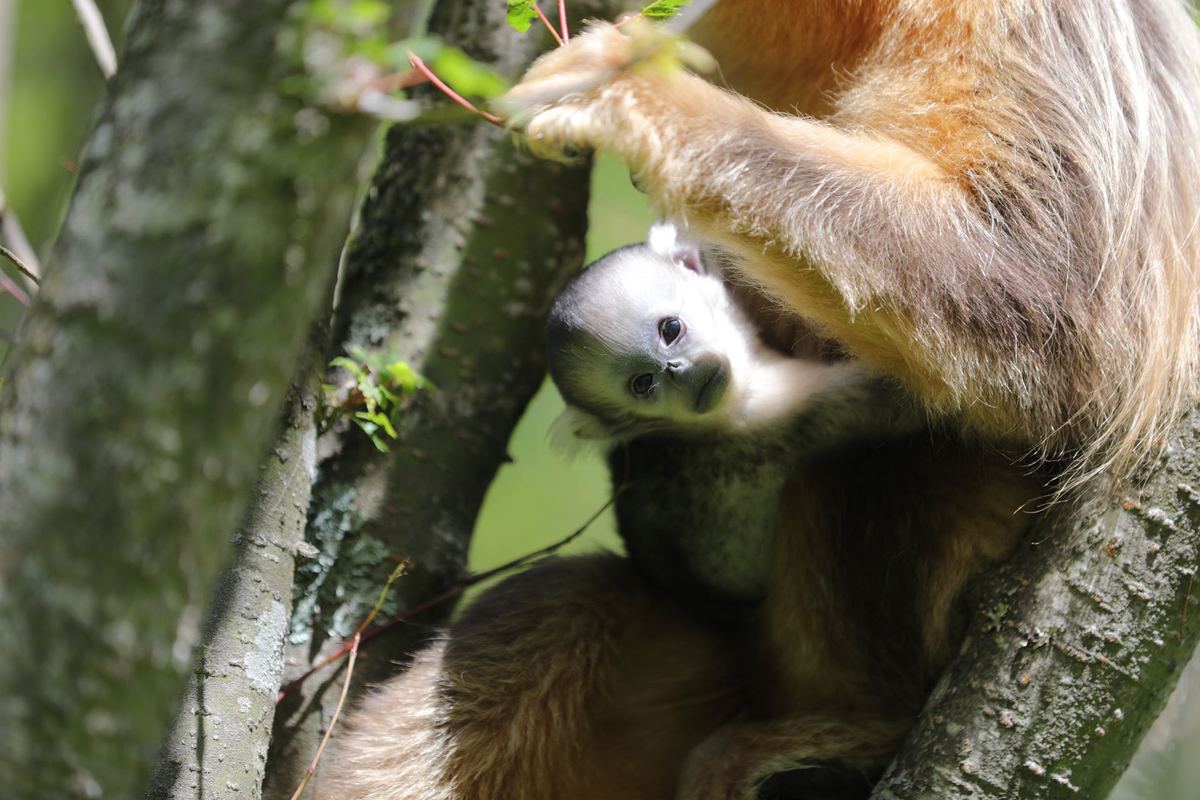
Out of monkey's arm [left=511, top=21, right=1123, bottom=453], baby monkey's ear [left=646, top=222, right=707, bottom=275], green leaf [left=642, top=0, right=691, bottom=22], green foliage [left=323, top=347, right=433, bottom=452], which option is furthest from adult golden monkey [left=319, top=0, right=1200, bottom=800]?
green foliage [left=323, top=347, right=433, bottom=452]

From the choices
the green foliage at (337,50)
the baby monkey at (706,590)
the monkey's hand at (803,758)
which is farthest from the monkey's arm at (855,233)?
the green foliage at (337,50)

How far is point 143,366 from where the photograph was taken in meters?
1.06

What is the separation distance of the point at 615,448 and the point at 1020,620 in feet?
4.12

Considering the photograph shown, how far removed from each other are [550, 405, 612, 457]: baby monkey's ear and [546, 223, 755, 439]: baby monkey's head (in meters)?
0.05

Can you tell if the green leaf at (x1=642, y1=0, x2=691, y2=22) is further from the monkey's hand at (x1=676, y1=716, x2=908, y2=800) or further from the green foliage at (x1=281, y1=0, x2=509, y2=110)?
the monkey's hand at (x1=676, y1=716, x2=908, y2=800)

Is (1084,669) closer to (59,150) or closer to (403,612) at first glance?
(403,612)

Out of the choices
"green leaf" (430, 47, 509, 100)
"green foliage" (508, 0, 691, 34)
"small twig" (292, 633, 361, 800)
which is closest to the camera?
"green leaf" (430, 47, 509, 100)

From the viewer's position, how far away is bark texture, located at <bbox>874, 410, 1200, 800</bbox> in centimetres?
194

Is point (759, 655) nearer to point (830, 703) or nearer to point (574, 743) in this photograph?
point (830, 703)

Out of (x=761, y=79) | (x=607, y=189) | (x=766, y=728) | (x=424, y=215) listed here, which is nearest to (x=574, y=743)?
(x=766, y=728)

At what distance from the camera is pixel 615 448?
304 centimetres

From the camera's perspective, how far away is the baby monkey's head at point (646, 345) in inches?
105

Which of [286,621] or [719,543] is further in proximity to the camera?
[719,543]

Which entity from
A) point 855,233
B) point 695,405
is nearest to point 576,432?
point 695,405
